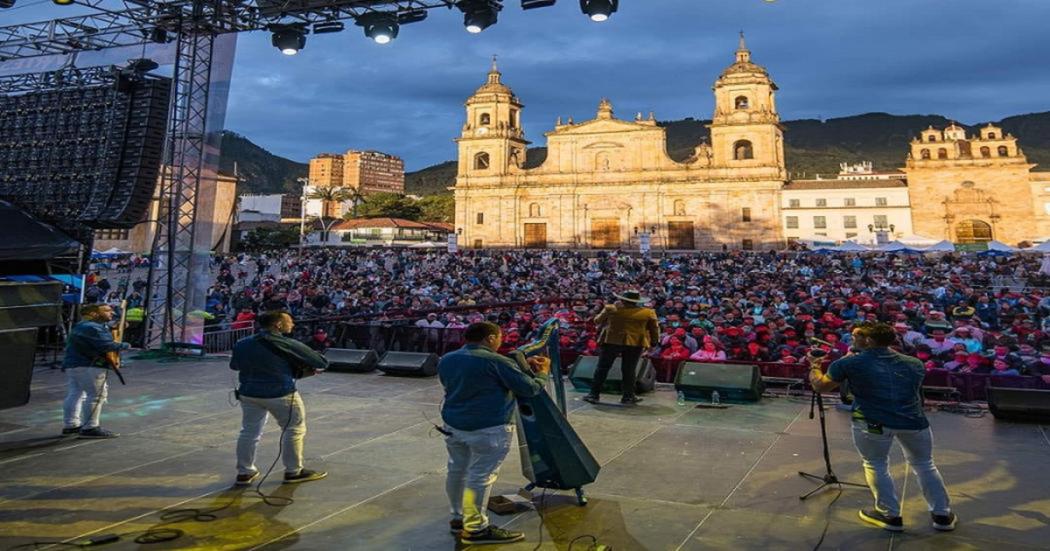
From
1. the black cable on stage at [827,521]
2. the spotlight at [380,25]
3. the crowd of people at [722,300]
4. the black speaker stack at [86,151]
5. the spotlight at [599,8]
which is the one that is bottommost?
the black cable on stage at [827,521]

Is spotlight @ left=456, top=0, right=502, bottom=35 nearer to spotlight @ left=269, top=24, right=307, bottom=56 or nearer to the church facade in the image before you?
spotlight @ left=269, top=24, right=307, bottom=56

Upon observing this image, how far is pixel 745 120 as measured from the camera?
52844 millimetres

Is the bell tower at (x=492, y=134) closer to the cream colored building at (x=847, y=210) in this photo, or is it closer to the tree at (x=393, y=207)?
the tree at (x=393, y=207)

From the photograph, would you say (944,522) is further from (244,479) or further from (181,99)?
(181,99)

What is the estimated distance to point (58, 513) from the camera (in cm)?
423

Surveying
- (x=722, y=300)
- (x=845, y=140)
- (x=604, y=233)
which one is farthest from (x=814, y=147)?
(x=722, y=300)

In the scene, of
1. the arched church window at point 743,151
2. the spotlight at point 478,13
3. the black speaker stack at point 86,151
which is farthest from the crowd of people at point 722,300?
the arched church window at point 743,151

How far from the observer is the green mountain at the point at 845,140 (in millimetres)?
122312

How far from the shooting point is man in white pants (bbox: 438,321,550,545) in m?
3.77

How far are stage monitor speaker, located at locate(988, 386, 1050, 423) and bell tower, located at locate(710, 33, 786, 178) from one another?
163 feet

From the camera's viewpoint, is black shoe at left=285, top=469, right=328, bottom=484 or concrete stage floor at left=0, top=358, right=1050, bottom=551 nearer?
concrete stage floor at left=0, top=358, right=1050, bottom=551

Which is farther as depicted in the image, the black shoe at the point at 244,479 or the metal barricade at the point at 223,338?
the metal barricade at the point at 223,338

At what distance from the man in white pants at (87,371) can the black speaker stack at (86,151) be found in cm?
558

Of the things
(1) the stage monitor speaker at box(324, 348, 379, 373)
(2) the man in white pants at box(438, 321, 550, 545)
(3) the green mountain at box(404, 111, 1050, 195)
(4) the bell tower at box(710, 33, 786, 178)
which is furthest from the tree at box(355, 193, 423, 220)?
(2) the man in white pants at box(438, 321, 550, 545)
